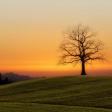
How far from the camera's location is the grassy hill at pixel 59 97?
109 feet

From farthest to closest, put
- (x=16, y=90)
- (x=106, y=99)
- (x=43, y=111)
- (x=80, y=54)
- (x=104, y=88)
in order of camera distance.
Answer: (x=80, y=54), (x=16, y=90), (x=104, y=88), (x=106, y=99), (x=43, y=111)

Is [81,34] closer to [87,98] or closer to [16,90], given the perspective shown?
[16,90]

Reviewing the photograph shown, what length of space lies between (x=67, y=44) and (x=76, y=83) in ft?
83.4

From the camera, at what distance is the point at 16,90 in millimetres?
60438

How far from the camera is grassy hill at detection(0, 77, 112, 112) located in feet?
109

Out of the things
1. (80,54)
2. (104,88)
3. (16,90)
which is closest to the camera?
(104,88)

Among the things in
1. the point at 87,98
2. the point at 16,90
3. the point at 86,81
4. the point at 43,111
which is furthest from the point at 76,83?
the point at 43,111

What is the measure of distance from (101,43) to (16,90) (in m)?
32.2

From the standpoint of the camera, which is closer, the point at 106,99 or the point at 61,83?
the point at 106,99

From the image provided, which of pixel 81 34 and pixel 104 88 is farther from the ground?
pixel 81 34

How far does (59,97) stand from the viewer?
45.1m

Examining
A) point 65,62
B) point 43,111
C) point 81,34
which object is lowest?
point 43,111

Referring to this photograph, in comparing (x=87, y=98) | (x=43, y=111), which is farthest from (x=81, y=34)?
(x=43, y=111)

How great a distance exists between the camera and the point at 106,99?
41094 millimetres
